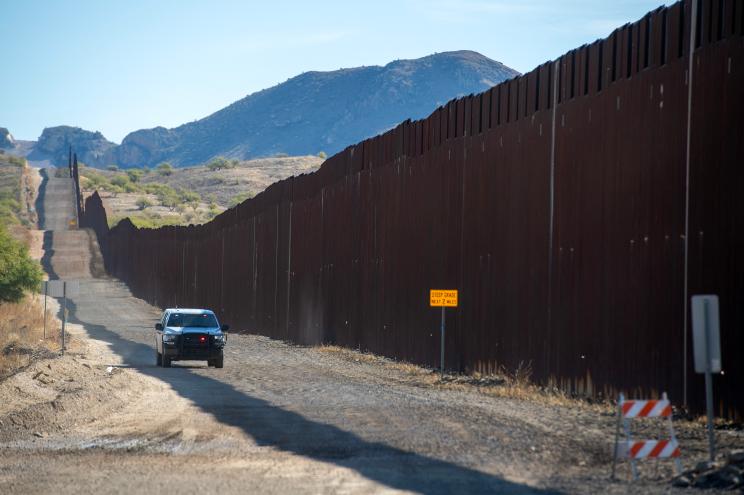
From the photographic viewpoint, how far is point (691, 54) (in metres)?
20.7

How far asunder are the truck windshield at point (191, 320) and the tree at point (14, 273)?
39745 mm

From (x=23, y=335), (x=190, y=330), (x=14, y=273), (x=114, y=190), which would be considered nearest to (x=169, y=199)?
(x=114, y=190)

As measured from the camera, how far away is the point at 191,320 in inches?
1428

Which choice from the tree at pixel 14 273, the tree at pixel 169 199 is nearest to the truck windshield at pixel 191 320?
the tree at pixel 14 273

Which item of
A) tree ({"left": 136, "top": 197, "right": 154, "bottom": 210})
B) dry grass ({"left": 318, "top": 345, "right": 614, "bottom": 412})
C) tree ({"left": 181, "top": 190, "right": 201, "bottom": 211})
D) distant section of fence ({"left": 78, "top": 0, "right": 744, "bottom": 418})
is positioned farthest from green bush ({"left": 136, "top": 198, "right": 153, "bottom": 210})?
dry grass ({"left": 318, "top": 345, "right": 614, "bottom": 412})

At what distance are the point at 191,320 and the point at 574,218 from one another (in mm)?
15013

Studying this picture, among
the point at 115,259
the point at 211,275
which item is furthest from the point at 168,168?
the point at 211,275

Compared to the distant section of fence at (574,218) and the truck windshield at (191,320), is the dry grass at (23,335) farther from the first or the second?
the distant section of fence at (574,218)

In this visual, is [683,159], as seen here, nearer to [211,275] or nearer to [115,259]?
[211,275]

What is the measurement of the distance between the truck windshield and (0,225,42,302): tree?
3975 centimetres

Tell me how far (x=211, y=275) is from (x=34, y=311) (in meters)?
10.1

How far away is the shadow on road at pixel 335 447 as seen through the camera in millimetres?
13680

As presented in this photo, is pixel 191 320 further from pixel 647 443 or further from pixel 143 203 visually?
pixel 143 203

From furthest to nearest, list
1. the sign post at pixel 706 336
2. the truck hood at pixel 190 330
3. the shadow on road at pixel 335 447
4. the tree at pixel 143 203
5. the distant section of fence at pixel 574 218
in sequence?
the tree at pixel 143 203, the truck hood at pixel 190 330, the distant section of fence at pixel 574 218, the sign post at pixel 706 336, the shadow on road at pixel 335 447
